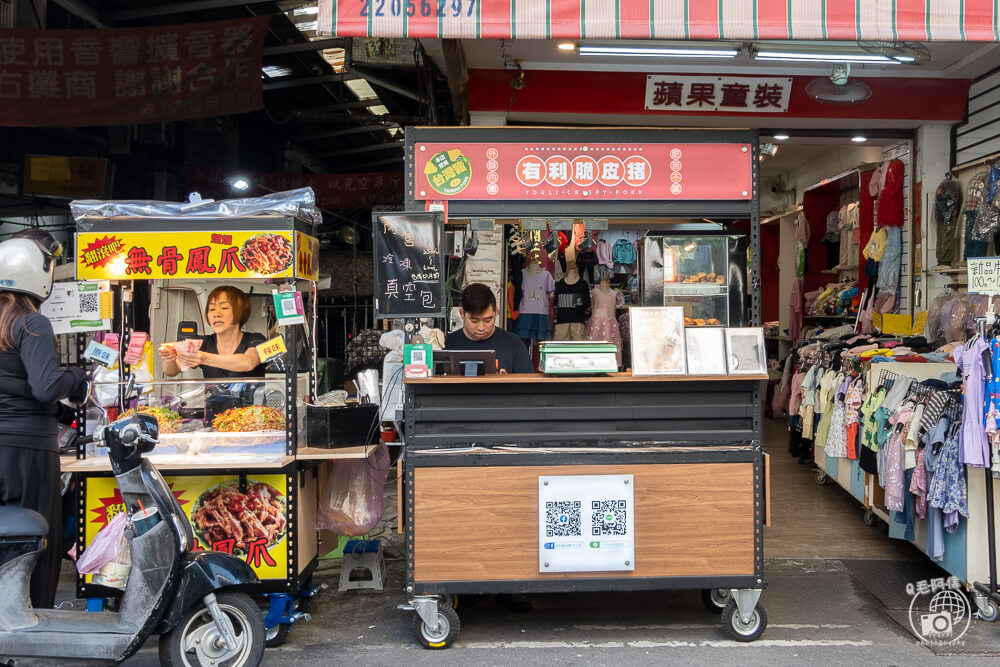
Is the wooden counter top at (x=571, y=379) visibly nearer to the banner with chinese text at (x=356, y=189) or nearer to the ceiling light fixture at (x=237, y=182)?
the ceiling light fixture at (x=237, y=182)

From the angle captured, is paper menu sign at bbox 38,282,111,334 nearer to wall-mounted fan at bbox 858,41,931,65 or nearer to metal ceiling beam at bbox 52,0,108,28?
metal ceiling beam at bbox 52,0,108,28

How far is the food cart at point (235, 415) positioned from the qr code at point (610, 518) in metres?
1.41

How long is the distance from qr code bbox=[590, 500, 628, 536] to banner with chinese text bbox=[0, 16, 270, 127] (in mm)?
4441

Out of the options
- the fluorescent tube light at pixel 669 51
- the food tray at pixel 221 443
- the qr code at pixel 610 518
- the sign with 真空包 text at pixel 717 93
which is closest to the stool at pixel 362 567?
the food tray at pixel 221 443

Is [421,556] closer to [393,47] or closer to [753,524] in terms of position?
[753,524]

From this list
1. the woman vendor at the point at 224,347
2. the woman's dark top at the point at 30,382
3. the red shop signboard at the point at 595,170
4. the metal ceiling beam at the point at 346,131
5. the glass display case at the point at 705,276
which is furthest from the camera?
the metal ceiling beam at the point at 346,131

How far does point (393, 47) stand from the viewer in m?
8.05

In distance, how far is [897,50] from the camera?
6.03 m

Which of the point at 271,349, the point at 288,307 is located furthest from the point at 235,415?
the point at 288,307

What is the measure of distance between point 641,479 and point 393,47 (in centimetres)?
556

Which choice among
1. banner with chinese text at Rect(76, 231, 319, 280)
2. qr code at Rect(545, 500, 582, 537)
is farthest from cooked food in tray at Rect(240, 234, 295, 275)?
qr code at Rect(545, 500, 582, 537)

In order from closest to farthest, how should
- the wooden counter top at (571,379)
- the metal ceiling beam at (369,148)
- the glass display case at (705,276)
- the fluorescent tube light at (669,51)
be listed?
1. the wooden counter top at (571,379)
2. the glass display case at (705,276)
3. the fluorescent tube light at (669,51)
4. the metal ceiling beam at (369,148)

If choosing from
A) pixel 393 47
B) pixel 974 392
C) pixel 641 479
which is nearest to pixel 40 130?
pixel 393 47

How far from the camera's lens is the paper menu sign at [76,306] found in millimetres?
4719
